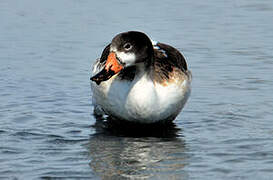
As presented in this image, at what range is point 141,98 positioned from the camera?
8.93 metres

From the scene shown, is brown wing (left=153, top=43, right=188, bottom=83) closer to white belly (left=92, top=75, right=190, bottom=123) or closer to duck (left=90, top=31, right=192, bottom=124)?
duck (left=90, top=31, right=192, bottom=124)

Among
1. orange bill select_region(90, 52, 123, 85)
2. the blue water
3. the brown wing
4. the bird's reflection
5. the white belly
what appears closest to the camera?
the bird's reflection

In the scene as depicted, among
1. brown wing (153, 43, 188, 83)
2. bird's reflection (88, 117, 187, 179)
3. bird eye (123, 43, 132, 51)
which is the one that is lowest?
bird's reflection (88, 117, 187, 179)

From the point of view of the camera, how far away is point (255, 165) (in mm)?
7957

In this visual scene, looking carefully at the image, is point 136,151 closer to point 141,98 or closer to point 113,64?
point 141,98

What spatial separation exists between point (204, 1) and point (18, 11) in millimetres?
4766

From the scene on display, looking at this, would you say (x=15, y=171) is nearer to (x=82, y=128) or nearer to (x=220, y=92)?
(x=82, y=128)

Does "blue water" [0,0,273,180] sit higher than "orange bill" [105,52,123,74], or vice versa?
"orange bill" [105,52,123,74]

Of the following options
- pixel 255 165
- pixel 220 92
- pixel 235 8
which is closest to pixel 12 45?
pixel 220 92

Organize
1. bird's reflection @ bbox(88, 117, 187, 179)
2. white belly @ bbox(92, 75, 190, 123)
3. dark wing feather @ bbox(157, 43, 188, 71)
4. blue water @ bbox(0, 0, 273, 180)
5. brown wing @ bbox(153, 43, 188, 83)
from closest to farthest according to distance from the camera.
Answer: bird's reflection @ bbox(88, 117, 187, 179) < blue water @ bbox(0, 0, 273, 180) < white belly @ bbox(92, 75, 190, 123) < brown wing @ bbox(153, 43, 188, 83) < dark wing feather @ bbox(157, 43, 188, 71)

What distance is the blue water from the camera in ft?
26.5

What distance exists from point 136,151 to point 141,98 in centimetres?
69

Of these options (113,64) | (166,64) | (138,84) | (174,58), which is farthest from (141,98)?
(174,58)

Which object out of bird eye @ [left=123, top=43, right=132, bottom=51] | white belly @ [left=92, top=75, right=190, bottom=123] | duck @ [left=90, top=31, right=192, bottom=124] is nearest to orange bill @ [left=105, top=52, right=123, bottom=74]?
duck @ [left=90, top=31, right=192, bottom=124]
